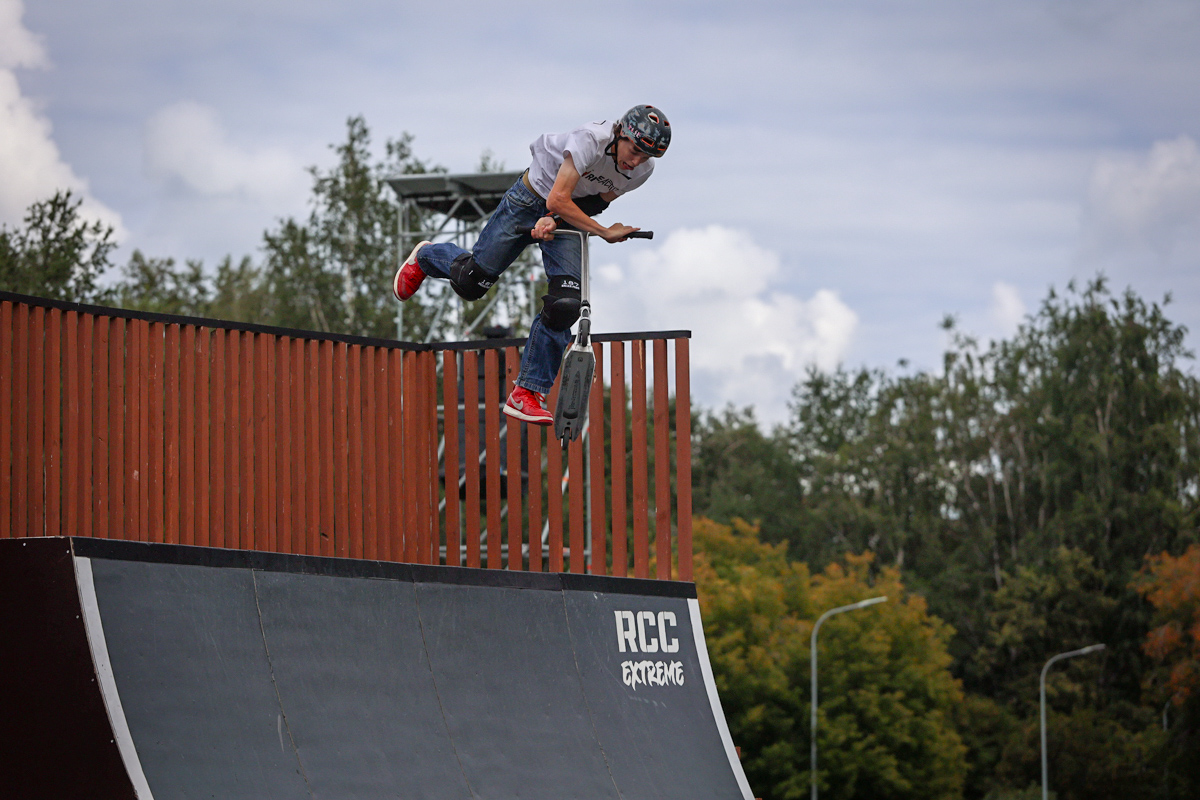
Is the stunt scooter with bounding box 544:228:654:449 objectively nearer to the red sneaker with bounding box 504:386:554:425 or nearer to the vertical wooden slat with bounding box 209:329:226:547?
the red sneaker with bounding box 504:386:554:425

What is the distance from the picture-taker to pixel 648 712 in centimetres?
759

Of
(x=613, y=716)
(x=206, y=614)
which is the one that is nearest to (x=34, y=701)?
(x=206, y=614)

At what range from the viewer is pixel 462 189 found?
60.4 ft

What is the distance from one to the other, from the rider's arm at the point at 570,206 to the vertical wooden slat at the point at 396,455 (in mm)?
3226

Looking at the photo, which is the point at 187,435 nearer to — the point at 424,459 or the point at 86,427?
the point at 86,427

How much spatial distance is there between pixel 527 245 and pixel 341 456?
8.84ft

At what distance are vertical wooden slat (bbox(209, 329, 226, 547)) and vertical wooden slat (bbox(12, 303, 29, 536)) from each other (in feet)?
4.23

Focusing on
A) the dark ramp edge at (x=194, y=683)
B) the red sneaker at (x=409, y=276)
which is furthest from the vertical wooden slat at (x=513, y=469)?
the dark ramp edge at (x=194, y=683)

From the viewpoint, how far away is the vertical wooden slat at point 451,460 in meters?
9.56

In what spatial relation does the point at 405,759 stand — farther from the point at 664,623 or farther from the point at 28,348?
the point at 28,348

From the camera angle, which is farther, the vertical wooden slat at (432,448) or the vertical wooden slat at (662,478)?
the vertical wooden slat at (432,448)

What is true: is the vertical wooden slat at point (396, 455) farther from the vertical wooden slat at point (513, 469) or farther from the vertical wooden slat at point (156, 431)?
the vertical wooden slat at point (156, 431)

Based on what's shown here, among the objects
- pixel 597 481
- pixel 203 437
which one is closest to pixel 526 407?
pixel 597 481

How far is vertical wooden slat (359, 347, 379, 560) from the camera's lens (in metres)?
9.38
